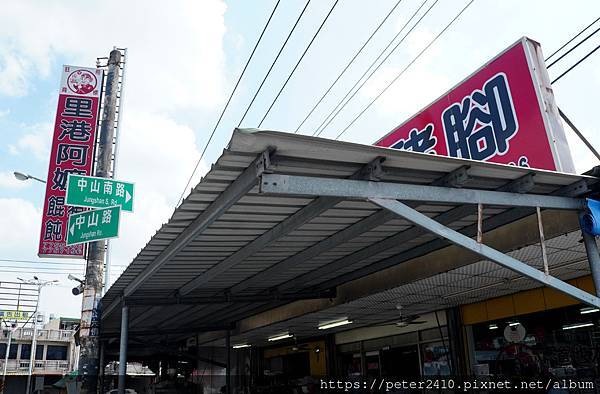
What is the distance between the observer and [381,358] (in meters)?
15.2

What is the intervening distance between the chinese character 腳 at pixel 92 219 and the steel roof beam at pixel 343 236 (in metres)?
2.77

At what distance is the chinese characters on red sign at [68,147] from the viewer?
11.6 metres

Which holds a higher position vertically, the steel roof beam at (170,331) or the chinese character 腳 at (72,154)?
the chinese character 腳 at (72,154)

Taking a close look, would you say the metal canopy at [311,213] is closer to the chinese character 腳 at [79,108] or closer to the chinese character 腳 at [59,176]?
the chinese character 腳 at [59,176]

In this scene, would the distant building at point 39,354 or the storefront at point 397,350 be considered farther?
the distant building at point 39,354

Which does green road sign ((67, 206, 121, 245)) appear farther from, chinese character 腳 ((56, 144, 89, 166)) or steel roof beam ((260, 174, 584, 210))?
steel roof beam ((260, 174, 584, 210))

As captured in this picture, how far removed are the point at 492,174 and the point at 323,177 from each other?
1614mm

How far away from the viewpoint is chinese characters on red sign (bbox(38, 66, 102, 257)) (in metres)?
11.6

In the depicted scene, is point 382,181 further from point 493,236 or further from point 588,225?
point 493,236

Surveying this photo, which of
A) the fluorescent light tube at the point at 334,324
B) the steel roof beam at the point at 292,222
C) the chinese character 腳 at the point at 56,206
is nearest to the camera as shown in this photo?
the steel roof beam at the point at 292,222

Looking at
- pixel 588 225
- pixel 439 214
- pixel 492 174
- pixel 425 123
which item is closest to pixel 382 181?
pixel 492 174

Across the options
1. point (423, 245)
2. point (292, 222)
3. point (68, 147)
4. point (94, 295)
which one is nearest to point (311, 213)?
point (292, 222)

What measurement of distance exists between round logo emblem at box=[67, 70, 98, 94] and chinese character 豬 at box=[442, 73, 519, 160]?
8.42 meters

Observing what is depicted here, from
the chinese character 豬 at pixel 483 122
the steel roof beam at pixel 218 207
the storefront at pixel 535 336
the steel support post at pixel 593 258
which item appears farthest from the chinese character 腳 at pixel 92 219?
the storefront at pixel 535 336
